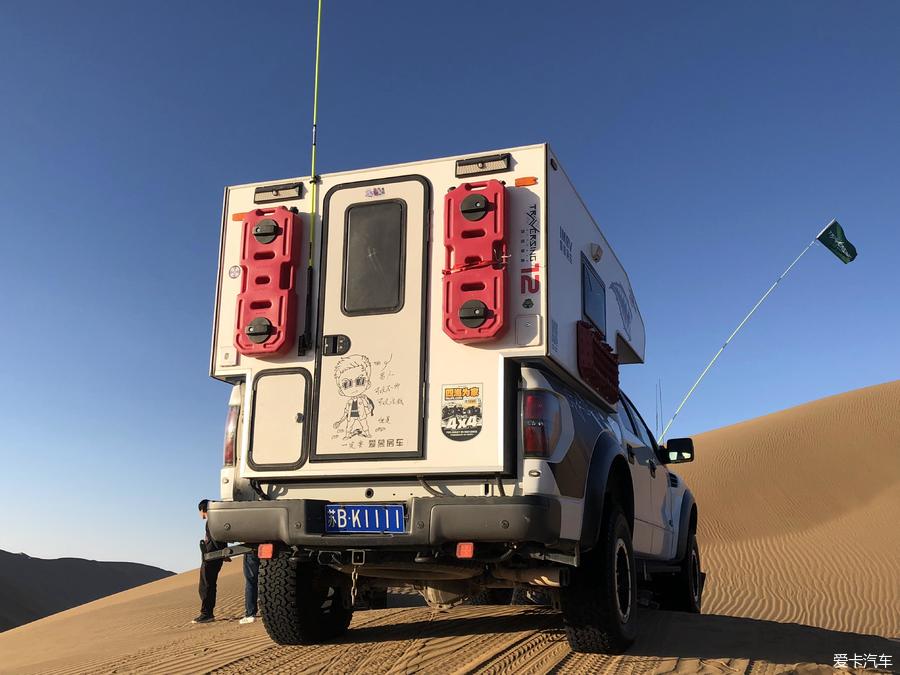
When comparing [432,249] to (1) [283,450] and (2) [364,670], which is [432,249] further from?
(2) [364,670]

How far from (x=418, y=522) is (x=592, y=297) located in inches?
87.3

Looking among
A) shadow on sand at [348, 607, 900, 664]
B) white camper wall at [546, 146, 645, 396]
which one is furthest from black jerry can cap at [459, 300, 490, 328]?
shadow on sand at [348, 607, 900, 664]

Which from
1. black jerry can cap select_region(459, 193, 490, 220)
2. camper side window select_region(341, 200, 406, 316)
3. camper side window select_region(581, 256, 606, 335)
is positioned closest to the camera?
black jerry can cap select_region(459, 193, 490, 220)

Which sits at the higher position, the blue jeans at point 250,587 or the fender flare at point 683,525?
the fender flare at point 683,525

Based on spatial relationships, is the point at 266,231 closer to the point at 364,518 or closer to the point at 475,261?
the point at 475,261

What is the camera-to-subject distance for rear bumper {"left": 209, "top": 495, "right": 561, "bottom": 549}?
181 inches

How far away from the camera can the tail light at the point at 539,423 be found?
15.7 feet

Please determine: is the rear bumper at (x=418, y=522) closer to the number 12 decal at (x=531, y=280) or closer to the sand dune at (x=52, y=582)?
the number 12 decal at (x=531, y=280)

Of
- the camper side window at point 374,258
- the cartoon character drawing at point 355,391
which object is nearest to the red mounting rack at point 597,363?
the camper side window at point 374,258

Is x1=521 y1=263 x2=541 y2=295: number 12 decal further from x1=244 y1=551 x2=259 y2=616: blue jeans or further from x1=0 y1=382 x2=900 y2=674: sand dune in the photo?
x1=244 y1=551 x2=259 y2=616: blue jeans

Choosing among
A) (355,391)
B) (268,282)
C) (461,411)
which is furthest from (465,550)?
(268,282)

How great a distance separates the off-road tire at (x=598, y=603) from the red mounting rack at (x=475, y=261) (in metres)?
1.53

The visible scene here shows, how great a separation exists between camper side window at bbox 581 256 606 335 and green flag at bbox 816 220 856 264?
511 inches

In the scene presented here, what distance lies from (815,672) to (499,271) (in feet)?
9.95
